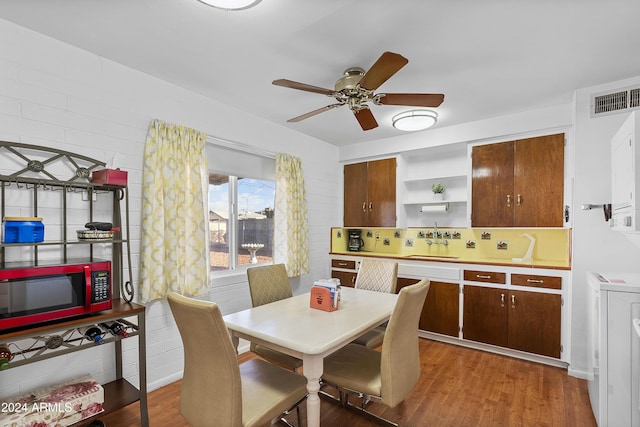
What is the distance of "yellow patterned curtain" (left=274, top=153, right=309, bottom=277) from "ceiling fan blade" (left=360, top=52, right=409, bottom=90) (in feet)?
6.07

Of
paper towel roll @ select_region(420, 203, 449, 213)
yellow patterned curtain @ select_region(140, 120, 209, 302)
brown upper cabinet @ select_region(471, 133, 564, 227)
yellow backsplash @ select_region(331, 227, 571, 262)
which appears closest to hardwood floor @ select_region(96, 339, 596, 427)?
yellow patterned curtain @ select_region(140, 120, 209, 302)

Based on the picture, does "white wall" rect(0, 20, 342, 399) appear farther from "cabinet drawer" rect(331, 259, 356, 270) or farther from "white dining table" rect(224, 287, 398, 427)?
"cabinet drawer" rect(331, 259, 356, 270)

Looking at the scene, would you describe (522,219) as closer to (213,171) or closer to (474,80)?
(474,80)

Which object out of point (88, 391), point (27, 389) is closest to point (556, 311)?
point (88, 391)

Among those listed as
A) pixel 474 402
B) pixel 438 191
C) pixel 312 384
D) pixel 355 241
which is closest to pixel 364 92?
pixel 312 384

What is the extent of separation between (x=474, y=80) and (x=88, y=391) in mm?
3468

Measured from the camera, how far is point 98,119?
2.26 meters

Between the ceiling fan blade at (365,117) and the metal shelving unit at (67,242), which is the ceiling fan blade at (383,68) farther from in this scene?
the metal shelving unit at (67,242)

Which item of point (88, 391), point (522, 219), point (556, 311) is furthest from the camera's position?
point (522, 219)

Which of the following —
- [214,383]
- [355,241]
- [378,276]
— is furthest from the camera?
[355,241]

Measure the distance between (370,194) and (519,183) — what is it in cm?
180

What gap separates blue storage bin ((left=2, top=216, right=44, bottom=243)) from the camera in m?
1.71

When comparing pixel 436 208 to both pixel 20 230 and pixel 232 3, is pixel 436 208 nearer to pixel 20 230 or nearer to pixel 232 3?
pixel 232 3

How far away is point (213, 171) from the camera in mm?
3145
